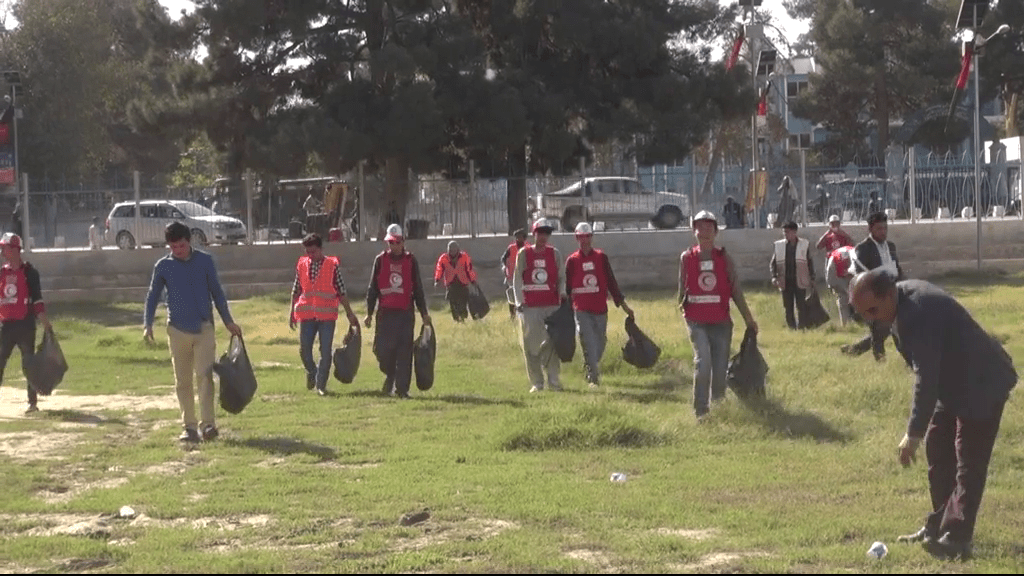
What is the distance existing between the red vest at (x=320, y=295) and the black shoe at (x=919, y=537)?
8.67m

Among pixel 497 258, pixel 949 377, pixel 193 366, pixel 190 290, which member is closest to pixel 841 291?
pixel 193 366

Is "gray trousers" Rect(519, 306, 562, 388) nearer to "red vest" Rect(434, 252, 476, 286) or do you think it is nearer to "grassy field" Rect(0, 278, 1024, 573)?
"grassy field" Rect(0, 278, 1024, 573)

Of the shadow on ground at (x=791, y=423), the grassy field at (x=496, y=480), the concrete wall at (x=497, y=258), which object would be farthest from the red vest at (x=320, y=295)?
the concrete wall at (x=497, y=258)

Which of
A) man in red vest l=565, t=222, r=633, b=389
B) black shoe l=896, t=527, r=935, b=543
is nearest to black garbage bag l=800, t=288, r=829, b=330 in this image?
man in red vest l=565, t=222, r=633, b=389

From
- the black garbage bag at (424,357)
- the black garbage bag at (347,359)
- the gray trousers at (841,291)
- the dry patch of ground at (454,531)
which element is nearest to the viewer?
the dry patch of ground at (454,531)

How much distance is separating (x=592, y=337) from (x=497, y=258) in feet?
55.7

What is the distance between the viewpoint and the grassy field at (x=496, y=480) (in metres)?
7.59

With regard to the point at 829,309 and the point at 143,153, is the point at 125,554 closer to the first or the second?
the point at 829,309

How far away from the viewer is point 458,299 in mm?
22344

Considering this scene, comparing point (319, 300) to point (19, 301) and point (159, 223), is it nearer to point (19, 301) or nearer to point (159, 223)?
point (19, 301)

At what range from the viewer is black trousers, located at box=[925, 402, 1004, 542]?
23.4 feet

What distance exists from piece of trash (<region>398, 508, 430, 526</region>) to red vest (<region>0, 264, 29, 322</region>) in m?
7.29

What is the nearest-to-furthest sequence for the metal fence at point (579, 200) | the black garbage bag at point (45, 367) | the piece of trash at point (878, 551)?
the piece of trash at point (878, 551)
the black garbage bag at point (45, 367)
the metal fence at point (579, 200)

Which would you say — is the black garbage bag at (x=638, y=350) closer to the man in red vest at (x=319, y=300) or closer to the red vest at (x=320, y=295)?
the man in red vest at (x=319, y=300)
